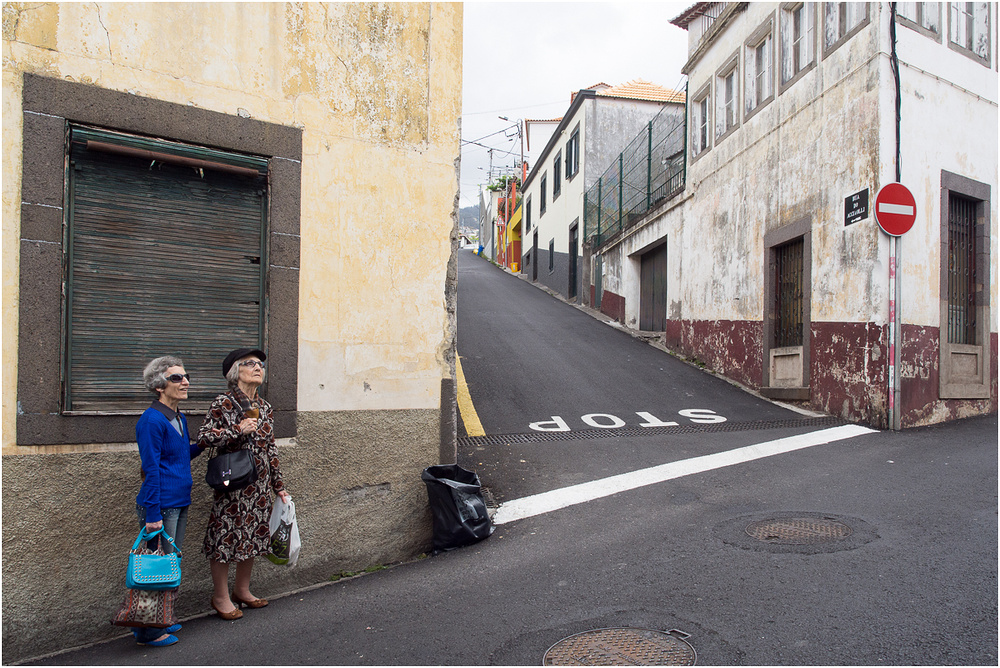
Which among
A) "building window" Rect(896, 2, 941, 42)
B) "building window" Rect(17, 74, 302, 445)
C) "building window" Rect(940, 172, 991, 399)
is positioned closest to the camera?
"building window" Rect(17, 74, 302, 445)

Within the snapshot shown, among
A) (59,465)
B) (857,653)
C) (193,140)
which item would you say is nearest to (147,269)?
(193,140)

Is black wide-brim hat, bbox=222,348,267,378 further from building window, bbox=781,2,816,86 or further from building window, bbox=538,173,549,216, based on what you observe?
building window, bbox=538,173,549,216

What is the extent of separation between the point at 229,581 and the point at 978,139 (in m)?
11.0

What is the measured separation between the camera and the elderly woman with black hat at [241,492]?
14.5 ft

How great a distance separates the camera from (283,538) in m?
4.61

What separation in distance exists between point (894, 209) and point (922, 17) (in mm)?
2848

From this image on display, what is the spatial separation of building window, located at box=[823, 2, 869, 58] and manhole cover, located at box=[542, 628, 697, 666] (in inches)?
352

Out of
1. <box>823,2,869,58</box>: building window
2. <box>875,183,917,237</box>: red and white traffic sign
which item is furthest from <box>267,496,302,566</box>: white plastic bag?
<box>823,2,869,58</box>: building window

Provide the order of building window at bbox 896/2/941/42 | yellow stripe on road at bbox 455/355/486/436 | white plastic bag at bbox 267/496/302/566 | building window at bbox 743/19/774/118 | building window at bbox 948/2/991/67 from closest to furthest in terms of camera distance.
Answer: white plastic bag at bbox 267/496/302/566
yellow stripe on road at bbox 455/355/486/436
building window at bbox 896/2/941/42
building window at bbox 948/2/991/67
building window at bbox 743/19/774/118

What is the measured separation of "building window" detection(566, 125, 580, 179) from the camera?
26.5m

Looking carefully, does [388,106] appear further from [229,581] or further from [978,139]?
[978,139]

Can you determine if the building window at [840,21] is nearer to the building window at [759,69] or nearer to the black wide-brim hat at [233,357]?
the building window at [759,69]

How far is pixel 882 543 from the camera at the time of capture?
4.89 meters

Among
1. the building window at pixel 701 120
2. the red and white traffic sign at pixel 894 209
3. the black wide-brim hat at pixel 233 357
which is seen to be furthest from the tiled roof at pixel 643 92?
the black wide-brim hat at pixel 233 357
